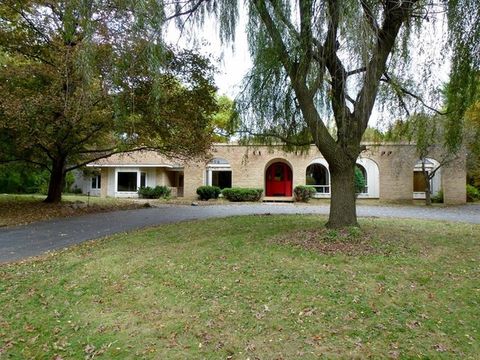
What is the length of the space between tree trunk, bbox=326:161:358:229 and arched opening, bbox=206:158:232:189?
16355 millimetres

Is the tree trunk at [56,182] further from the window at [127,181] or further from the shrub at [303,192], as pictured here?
the shrub at [303,192]

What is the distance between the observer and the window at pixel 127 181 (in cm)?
2550

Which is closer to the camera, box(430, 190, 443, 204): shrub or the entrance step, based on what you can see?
box(430, 190, 443, 204): shrub

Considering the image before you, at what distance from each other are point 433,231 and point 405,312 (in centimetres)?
518

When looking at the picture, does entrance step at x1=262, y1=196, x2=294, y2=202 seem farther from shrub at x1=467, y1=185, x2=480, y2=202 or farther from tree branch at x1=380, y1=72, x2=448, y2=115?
tree branch at x1=380, y1=72, x2=448, y2=115

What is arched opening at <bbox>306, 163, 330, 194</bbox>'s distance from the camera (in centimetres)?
2347

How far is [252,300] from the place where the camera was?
4633mm

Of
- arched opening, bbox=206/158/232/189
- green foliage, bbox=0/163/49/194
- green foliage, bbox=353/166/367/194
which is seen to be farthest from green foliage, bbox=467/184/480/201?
green foliage, bbox=0/163/49/194

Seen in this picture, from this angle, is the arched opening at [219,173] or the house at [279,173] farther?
the arched opening at [219,173]

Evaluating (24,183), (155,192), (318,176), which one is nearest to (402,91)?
(318,176)

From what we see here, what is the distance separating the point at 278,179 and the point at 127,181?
11.0 m

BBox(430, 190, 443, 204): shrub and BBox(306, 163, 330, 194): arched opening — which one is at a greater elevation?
BBox(306, 163, 330, 194): arched opening

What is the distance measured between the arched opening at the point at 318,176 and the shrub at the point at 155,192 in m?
9.56

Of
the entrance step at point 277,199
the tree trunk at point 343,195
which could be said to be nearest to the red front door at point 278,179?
the entrance step at point 277,199
